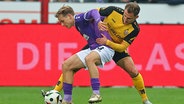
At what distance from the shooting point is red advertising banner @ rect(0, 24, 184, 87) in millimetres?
18578

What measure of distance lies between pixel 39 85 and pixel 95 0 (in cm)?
479

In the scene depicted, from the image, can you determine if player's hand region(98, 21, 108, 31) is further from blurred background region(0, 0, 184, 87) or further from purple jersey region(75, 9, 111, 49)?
blurred background region(0, 0, 184, 87)

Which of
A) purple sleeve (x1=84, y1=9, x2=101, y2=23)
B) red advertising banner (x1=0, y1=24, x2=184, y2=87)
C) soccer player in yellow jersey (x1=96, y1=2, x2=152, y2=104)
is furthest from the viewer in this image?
red advertising banner (x1=0, y1=24, x2=184, y2=87)

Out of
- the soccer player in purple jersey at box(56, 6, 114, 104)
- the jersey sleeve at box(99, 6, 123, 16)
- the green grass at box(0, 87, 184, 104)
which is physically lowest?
the green grass at box(0, 87, 184, 104)

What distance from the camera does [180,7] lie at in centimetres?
Result: 2270

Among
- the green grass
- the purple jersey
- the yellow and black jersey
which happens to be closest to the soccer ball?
the purple jersey

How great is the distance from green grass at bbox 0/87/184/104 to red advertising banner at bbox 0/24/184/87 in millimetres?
366

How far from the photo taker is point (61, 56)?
1864 cm

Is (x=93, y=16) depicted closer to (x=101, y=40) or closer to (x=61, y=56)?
(x=101, y=40)

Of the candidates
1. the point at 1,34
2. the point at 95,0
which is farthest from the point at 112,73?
the point at 95,0

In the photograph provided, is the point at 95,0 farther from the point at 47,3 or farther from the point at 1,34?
the point at 1,34

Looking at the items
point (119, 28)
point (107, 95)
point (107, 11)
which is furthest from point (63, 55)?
point (119, 28)

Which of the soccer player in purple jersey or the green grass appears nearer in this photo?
the soccer player in purple jersey

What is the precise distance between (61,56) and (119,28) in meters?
6.13
